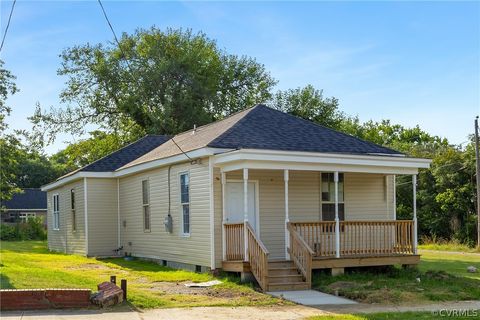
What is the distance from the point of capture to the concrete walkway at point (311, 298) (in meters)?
12.0

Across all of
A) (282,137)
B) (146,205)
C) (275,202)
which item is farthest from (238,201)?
(146,205)

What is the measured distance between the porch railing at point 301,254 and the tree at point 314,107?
2761 cm

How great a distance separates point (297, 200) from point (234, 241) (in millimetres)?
2515

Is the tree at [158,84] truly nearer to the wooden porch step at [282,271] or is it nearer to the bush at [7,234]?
the bush at [7,234]

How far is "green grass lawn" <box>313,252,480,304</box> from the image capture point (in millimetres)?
12461

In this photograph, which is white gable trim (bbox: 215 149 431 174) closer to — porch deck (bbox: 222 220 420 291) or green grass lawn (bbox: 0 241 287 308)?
porch deck (bbox: 222 220 420 291)

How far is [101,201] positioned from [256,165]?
33.1 ft

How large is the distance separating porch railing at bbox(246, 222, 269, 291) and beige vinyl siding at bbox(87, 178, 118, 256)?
10012 mm

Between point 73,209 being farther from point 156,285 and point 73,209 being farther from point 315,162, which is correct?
point 315,162

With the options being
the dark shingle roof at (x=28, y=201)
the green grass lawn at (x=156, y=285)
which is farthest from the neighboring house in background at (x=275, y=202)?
the dark shingle roof at (x=28, y=201)

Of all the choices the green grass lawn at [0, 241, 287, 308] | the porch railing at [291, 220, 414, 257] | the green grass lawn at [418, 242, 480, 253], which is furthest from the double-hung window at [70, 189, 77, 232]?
the green grass lawn at [418, 242, 480, 253]

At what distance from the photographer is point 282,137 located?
16766 millimetres

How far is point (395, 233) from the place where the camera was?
1653 centimetres

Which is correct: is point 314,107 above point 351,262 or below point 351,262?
above
